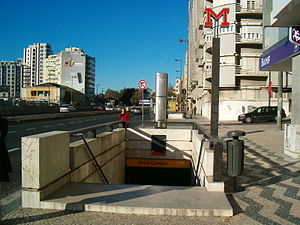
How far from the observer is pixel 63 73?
14950cm

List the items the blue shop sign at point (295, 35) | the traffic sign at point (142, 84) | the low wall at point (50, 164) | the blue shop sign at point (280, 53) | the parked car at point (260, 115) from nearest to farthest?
the low wall at point (50, 164) < the blue shop sign at point (295, 35) < the blue shop sign at point (280, 53) < the traffic sign at point (142, 84) < the parked car at point (260, 115)

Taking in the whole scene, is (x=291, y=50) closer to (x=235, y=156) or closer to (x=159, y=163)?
(x=235, y=156)

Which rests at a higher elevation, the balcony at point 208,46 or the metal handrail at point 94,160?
the balcony at point 208,46

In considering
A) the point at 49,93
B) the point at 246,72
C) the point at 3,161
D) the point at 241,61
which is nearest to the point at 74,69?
the point at 49,93

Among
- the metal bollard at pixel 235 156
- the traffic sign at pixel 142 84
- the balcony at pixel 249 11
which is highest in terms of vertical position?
the balcony at pixel 249 11

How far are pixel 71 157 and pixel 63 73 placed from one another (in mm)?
150652

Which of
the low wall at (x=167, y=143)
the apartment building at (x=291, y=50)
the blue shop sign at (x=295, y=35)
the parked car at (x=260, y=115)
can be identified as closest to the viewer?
the blue shop sign at (x=295, y=35)

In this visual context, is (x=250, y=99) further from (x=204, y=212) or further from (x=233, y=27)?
(x=204, y=212)

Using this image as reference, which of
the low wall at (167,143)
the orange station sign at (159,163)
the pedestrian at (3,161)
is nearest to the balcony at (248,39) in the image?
the low wall at (167,143)

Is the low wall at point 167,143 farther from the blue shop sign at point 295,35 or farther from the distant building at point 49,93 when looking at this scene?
the distant building at point 49,93

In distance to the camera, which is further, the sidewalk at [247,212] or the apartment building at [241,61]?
the apartment building at [241,61]

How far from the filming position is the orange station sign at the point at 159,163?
530 inches

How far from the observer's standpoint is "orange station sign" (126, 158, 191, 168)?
530 inches

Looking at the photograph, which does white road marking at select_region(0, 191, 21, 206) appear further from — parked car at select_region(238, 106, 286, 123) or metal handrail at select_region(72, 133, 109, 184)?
parked car at select_region(238, 106, 286, 123)
